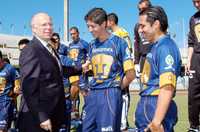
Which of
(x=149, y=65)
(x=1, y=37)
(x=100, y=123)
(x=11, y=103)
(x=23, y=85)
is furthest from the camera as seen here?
(x=1, y=37)

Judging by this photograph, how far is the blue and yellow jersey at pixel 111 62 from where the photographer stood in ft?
21.6

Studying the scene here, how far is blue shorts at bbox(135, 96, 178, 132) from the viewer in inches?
199

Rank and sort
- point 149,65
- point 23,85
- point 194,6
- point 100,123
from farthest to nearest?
point 194,6 → point 100,123 → point 23,85 → point 149,65

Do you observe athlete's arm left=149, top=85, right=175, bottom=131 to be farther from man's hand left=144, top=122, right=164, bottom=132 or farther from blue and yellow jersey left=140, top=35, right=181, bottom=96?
blue and yellow jersey left=140, top=35, right=181, bottom=96

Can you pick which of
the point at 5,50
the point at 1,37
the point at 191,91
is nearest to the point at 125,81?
the point at 191,91

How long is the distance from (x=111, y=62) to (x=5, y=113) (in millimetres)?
4363

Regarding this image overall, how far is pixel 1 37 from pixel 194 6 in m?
47.2

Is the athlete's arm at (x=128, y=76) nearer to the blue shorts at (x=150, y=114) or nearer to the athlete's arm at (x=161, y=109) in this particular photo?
the blue shorts at (x=150, y=114)

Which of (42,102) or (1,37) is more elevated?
(1,37)

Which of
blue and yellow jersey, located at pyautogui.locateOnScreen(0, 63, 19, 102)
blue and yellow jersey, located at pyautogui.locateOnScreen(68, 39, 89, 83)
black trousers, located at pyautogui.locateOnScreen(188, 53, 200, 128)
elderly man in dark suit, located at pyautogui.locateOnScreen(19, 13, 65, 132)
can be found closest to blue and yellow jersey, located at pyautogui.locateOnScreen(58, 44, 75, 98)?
blue and yellow jersey, located at pyautogui.locateOnScreen(68, 39, 89, 83)

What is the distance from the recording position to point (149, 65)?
16.9 feet

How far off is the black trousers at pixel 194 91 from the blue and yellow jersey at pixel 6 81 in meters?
3.93

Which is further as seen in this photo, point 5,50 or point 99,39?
point 5,50

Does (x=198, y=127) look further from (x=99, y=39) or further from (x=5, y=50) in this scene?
(x=5, y=50)
